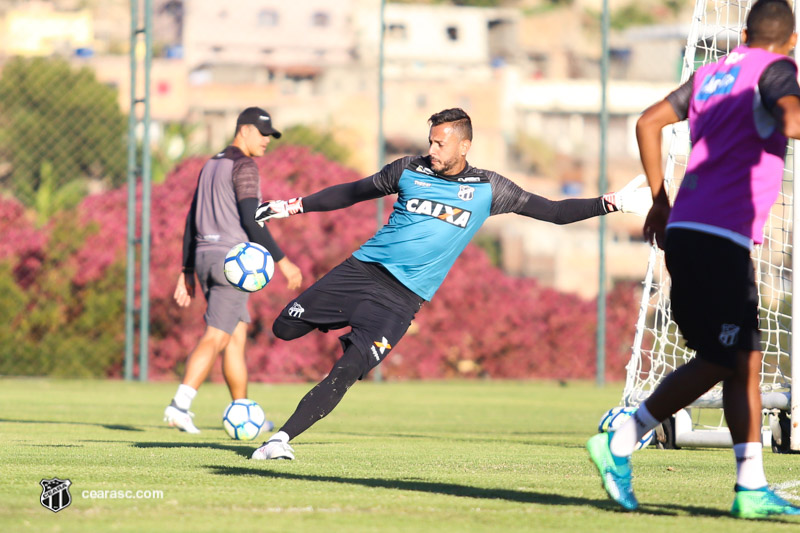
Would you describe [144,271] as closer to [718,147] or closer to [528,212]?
[528,212]

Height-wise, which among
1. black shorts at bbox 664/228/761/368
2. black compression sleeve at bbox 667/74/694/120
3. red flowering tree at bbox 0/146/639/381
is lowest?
red flowering tree at bbox 0/146/639/381

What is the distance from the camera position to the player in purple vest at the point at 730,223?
4918 mm

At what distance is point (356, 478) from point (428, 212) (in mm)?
1603

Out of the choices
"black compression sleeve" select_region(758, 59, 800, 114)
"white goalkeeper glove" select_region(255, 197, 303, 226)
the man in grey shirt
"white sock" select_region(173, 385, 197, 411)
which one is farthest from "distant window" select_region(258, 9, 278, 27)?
"black compression sleeve" select_region(758, 59, 800, 114)

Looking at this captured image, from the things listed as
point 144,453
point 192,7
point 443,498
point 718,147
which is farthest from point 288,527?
point 192,7

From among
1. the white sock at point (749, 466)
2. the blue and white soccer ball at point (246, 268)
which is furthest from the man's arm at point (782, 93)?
the blue and white soccer ball at point (246, 268)

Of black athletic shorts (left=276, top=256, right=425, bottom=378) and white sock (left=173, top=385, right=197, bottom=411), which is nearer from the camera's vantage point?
black athletic shorts (left=276, top=256, right=425, bottom=378)

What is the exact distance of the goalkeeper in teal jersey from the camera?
678 cm

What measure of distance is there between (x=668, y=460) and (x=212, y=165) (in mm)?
3991

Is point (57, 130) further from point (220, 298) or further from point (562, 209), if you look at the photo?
point (562, 209)

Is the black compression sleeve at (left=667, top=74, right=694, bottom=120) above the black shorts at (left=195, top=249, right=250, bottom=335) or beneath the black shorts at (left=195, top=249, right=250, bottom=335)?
above

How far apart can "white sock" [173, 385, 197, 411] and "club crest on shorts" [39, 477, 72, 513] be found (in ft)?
12.0

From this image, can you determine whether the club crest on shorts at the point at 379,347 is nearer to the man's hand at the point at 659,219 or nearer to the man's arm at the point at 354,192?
the man's arm at the point at 354,192

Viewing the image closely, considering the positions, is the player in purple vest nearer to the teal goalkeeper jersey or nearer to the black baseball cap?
the teal goalkeeper jersey
